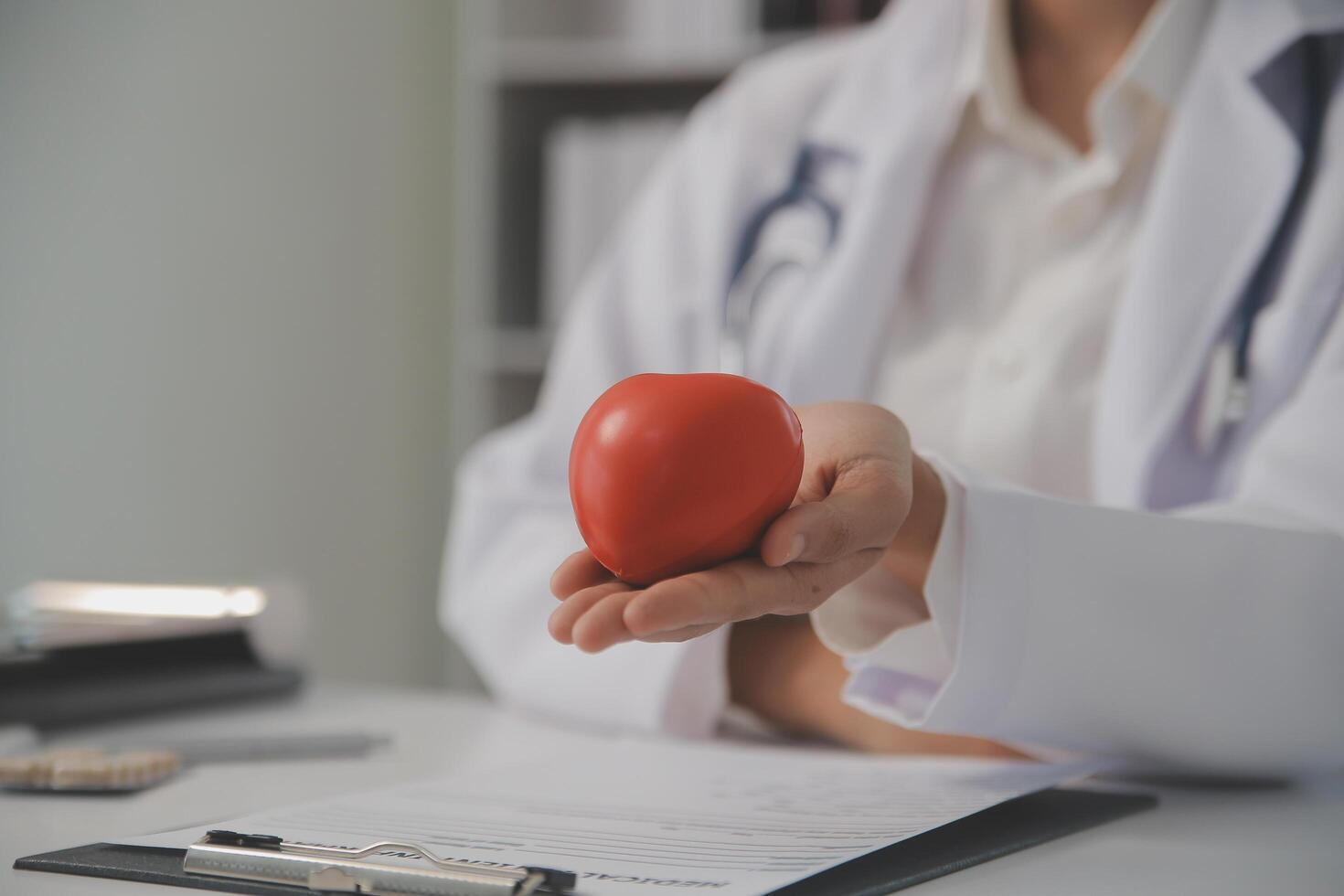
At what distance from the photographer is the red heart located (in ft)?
1.26

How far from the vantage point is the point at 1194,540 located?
0.58m

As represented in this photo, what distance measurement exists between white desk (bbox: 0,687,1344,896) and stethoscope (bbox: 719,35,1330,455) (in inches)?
9.4

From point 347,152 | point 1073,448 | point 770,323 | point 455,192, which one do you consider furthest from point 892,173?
point 455,192

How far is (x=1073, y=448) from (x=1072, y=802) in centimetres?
35

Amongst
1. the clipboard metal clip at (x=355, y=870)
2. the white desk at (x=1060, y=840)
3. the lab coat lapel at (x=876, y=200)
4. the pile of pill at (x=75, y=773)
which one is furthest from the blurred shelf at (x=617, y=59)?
the clipboard metal clip at (x=355, y=870)

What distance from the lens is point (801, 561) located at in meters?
0.40

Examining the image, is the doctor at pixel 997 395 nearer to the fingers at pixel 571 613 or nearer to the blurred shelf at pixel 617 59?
the fingers at pixel 571 613

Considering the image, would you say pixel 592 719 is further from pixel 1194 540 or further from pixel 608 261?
pixel 608 261

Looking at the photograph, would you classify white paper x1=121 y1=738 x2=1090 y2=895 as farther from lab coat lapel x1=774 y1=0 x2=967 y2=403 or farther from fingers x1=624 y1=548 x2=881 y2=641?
lab coat lapel x1=774 y1=0 x2=967 y2=403

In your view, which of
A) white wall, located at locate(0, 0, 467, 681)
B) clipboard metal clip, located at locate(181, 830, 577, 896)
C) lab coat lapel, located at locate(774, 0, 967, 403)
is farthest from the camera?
white wall, located at locate(0, 0, 467, 681)

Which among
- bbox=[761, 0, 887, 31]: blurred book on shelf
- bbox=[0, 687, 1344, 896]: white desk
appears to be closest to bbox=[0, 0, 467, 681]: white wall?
bbox=[761, 0, 887, 31]: blurred book on shelf

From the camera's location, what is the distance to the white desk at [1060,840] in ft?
1.36

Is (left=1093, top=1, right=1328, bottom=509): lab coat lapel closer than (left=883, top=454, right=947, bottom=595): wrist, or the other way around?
(left=883, top=454, right=947, bottom=595): wrist

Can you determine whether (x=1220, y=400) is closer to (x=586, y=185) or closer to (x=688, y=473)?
(x=688, y=473)
